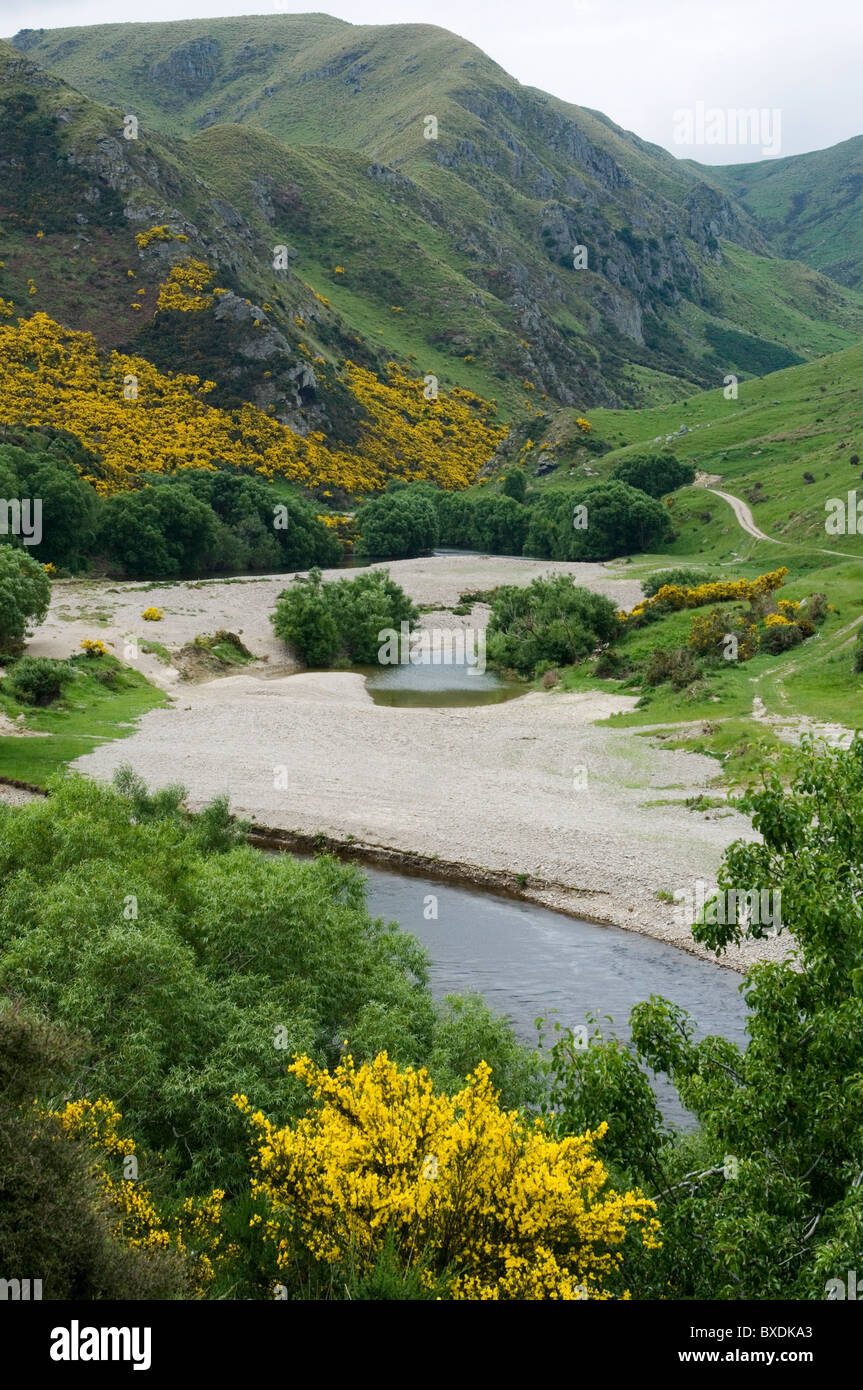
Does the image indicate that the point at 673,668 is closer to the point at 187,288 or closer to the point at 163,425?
the point at 163,425

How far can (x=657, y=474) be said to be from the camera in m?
144

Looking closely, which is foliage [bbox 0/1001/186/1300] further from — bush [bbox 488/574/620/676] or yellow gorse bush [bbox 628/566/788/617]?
yellow gorse bush [bbox 628/566/788/617]

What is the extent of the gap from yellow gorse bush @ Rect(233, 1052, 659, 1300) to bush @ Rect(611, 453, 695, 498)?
453 ft

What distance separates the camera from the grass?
4541cm

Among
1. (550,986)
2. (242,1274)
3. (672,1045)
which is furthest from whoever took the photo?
(550,986)

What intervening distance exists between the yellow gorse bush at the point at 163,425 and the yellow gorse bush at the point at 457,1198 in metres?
112

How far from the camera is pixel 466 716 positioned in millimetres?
61312

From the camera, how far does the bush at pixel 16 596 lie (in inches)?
2023

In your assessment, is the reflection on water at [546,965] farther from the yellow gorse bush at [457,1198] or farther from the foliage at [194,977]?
the yellow gorse bush at [457,1198]

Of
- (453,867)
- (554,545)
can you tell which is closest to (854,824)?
(453,867)

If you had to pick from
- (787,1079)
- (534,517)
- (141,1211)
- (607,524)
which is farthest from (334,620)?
(787,1079)

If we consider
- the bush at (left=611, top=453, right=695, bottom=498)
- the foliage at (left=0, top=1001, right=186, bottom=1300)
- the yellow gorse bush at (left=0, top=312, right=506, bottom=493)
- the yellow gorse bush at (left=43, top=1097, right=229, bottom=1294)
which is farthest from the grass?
the bush at (left=611, top=453, right=695, bottom=498)
